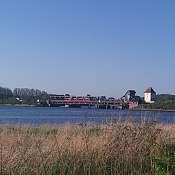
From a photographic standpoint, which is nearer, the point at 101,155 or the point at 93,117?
the point at 101,155

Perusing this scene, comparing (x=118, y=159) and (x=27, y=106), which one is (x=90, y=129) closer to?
(x=118, y=159)

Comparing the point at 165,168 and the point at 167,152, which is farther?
the point at 167,152

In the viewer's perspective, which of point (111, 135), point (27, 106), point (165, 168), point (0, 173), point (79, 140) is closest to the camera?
point (0, 173)

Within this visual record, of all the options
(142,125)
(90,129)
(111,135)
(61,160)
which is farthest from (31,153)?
(90,129)

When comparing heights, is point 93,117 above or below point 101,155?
above

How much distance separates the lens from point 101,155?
9688 mm

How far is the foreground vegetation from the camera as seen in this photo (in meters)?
8.64

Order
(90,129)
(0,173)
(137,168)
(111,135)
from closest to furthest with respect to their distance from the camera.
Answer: (0,173) < (137,168) < (111,135) < (90,129)

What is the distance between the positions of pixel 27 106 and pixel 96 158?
105 meters

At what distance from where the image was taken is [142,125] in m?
10.8

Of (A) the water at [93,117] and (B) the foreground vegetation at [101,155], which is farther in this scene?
(A) the water at [93,117]

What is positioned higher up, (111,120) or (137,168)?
(111,120)

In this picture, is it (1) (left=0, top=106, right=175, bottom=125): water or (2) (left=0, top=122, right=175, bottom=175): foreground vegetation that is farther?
(1) (left=0, top=106, right=175, bottom=125): water

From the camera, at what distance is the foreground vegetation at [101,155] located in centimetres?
864
